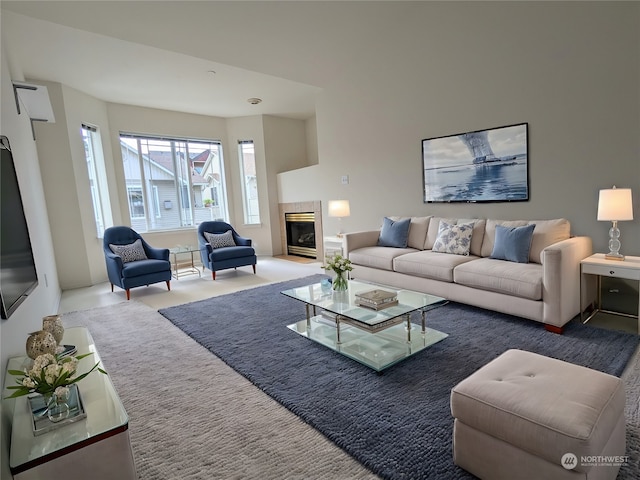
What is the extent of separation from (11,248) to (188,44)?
315cm

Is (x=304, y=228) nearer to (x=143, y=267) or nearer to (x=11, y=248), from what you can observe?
(x=143, y=267)

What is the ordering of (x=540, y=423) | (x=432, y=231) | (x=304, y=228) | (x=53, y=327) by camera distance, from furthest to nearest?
1. (x=304, y=228)
2. (x=432, y=231)
3. (x=53, y=327)
4. (x=540, y=423)

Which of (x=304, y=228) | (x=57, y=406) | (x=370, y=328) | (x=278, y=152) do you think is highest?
(x=278, y=152)

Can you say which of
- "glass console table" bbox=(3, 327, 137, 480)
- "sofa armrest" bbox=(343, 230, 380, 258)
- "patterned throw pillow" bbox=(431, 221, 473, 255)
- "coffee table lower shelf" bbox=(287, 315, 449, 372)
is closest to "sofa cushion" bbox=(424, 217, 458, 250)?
"patterned throw pillow" bbox=(431, 221, 473, 255)

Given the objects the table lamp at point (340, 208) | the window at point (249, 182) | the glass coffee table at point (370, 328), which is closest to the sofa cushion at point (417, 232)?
the table lamp at point (340, 208)

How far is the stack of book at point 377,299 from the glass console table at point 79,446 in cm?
166

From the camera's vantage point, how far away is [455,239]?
3.81m

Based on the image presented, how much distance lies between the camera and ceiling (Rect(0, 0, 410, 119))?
10.9 feet

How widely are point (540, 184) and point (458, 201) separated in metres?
0.91

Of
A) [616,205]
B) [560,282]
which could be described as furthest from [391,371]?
[616,205]

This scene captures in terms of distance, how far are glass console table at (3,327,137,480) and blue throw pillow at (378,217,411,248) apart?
3550 millimetres

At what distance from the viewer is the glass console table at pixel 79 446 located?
3.98ft

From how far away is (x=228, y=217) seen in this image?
24.0ft

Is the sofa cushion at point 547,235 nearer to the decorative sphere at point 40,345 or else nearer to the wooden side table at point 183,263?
the decorative sphere at point 40,345
